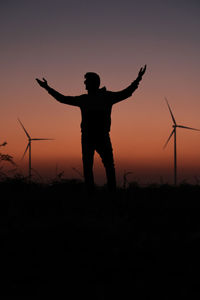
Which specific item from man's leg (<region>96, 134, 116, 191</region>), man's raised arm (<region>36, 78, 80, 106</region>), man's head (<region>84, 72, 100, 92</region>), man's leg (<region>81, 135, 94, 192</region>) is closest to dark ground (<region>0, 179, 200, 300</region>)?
man's leg (<region>81, 135, 94, 192</region>)

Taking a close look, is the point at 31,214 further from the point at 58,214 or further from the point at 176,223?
the point at 176,223

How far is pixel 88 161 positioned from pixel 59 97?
187cm

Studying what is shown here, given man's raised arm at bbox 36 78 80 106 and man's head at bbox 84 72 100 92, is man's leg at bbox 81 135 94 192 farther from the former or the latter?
man's head at bbox 84 72 100 92

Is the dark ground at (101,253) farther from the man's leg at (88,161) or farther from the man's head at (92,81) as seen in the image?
the man's head at (92,81)

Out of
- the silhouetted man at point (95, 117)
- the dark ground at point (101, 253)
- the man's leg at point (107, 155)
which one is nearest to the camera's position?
the dark ground at point (101, 253)

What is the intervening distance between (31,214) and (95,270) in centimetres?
320

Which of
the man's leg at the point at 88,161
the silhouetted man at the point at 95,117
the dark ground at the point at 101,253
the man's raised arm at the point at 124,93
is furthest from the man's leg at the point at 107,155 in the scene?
the dark ground at the point at 101,253

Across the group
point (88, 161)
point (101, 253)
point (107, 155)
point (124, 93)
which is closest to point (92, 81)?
point (124, 93)

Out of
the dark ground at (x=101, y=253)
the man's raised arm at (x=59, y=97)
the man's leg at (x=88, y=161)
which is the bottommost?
the dark ground at (x=101, y=253)

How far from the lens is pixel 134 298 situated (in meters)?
3.55

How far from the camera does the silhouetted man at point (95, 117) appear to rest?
917cm

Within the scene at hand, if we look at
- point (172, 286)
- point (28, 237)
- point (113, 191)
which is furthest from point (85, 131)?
point (172, 286)

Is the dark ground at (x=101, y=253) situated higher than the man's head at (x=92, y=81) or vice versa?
the man's head at (x=92, y=81)

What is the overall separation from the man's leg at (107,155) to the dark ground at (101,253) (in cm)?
211
